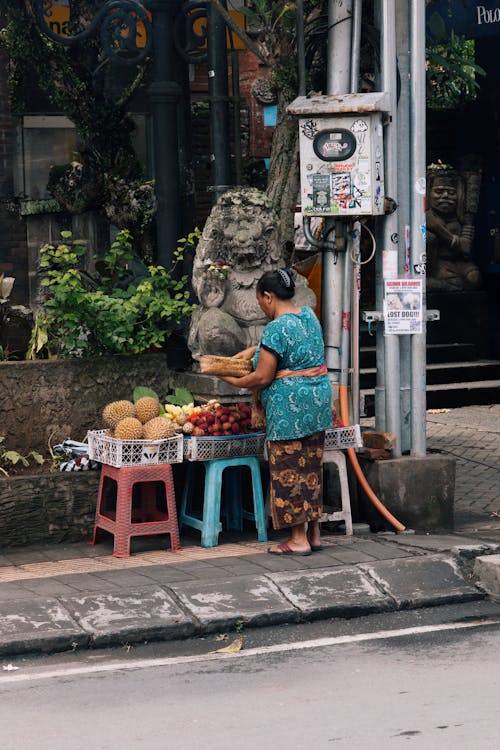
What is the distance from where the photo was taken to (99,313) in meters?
9.23

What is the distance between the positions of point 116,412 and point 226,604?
1.78 metres

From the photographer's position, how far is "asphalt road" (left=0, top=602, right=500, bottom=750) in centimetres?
546

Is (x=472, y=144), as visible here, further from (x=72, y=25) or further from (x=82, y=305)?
(x=82, y=305)

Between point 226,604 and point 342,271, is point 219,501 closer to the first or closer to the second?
point 226,604

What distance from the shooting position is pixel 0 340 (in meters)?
9.41

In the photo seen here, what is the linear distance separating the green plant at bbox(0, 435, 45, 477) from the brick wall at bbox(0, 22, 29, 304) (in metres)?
9.35

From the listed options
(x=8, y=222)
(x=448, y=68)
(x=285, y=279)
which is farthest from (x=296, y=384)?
(x=8, y=222)

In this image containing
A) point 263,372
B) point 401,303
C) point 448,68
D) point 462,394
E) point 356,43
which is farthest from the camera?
point 462,394

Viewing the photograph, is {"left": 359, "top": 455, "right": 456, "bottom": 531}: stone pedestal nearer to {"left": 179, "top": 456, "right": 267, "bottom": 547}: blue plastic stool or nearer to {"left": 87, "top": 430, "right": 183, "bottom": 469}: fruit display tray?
{"left": 179, "top": 456, "right": 267, "bottom": 547}: blue plastic stool

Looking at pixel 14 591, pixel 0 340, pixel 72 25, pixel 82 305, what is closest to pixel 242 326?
pixel 82 305

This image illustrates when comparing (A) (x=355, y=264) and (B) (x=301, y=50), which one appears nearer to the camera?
(B) (x=301, y=50)

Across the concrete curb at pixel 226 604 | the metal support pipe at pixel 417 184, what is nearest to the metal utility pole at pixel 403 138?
the metal support pipe at pixel 417 184

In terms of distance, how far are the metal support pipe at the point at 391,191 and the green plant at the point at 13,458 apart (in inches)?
87.9

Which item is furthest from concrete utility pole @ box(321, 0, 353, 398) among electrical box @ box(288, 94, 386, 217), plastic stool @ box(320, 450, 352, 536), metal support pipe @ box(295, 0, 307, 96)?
plastic stool @ box(320, 450, 352, 536)
